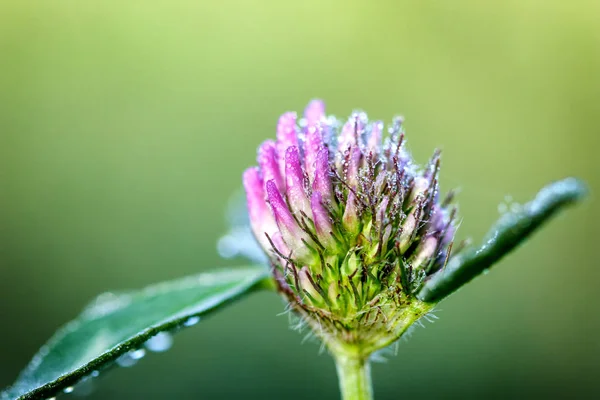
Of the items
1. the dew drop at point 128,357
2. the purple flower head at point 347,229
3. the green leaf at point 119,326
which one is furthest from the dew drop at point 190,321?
the purple flower head at point 347,229

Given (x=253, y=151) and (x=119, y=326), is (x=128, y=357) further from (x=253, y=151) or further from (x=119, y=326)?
(x=253, y=151)

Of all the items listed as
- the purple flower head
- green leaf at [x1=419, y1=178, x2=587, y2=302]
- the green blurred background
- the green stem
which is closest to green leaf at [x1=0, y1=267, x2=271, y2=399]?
the purple flower head

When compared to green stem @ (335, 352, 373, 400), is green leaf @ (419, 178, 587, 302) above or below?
above

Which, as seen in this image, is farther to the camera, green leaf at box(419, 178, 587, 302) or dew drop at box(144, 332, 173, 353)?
dew drop at box(144, 332, 173, 353)

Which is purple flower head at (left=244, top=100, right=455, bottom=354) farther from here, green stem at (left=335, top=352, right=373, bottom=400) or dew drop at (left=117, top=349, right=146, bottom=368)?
dew drop at (left=117, top=349, right=146, bottom=368)

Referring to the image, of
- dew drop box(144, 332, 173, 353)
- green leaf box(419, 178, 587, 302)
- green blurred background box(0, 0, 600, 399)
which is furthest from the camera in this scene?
green blurred background box(0, 0, 600, 399)

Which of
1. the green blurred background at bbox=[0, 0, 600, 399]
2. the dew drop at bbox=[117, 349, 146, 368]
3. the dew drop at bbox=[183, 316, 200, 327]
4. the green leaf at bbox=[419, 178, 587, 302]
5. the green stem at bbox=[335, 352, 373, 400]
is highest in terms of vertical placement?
the green blurred background at bbox=[0, 0, 600, 399]

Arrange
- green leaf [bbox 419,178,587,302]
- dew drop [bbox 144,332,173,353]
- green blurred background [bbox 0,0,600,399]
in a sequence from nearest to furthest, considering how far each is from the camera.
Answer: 1. green leaf [bbox 419,178,587,302]
2. dew drop [bbox 144,332,173,353]
3. green blurred background [bbox 0,0,600,399]

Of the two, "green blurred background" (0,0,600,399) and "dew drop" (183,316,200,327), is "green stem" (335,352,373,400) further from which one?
"green blurred background" (0,0,600,399)

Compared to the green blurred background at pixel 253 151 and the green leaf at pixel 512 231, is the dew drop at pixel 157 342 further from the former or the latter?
the green blurred background at pixel 253 151
